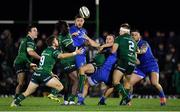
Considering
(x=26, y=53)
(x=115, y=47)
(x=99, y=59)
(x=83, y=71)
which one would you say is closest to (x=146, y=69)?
(x=99, y=59)

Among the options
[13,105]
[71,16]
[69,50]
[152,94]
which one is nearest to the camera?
[13,105]

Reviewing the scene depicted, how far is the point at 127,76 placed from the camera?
75.3ft

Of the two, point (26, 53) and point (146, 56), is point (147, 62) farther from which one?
point (26, 53)

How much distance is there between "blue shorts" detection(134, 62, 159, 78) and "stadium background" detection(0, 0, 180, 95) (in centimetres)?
652

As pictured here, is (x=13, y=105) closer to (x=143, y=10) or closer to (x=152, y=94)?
(x=152, y=94)

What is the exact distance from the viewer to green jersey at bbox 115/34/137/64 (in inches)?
855

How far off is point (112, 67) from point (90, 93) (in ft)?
22.9

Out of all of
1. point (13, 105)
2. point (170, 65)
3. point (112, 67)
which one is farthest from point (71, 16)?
point (13, 105)

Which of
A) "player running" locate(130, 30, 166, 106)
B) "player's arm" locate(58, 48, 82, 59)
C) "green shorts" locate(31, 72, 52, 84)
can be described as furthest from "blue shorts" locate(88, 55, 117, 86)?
"green shorts" locate(31, 72, 52, 84)

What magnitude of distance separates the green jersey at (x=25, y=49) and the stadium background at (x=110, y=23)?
6455mm

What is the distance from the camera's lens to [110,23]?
34.8 meters

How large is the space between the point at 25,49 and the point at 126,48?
2863 mm

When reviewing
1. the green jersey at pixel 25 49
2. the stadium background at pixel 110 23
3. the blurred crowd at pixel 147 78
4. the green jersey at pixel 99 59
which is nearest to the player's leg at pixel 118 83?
the green jersey at pixel 99 59

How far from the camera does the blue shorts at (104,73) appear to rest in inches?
894
